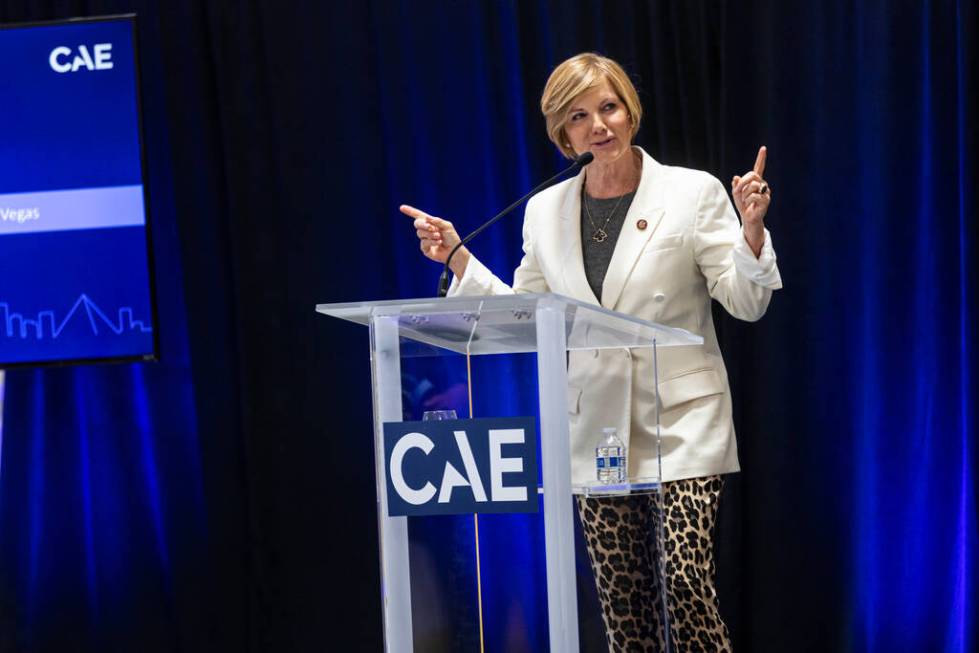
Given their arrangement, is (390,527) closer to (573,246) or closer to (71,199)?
(573,246)

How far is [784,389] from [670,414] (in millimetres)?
1264

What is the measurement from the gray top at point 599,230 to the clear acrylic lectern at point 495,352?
708 millimetres

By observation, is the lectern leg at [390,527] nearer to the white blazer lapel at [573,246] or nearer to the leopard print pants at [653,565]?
the leopard print pants at [653,565]

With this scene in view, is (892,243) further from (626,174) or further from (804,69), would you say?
(626,174)

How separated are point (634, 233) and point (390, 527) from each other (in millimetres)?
995

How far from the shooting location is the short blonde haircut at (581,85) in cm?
249

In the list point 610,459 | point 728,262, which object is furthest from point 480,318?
point 728,262

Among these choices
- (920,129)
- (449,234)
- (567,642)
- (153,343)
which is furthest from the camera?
(153,343)

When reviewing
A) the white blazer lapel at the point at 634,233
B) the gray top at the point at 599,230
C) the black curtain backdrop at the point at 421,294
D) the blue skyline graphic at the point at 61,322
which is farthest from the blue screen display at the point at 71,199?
the white blazer lapel at the point at 634,233

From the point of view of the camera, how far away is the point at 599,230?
249 centimetres

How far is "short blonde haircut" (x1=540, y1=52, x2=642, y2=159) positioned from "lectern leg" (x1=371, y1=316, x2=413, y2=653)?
1.01 m

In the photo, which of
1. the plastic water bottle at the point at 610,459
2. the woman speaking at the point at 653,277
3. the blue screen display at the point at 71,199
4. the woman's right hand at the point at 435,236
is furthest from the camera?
the blue screen display at the point at 71,199

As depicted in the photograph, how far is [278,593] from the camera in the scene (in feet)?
12.8

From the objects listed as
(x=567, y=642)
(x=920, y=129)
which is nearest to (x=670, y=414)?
(x=567, y=642)
